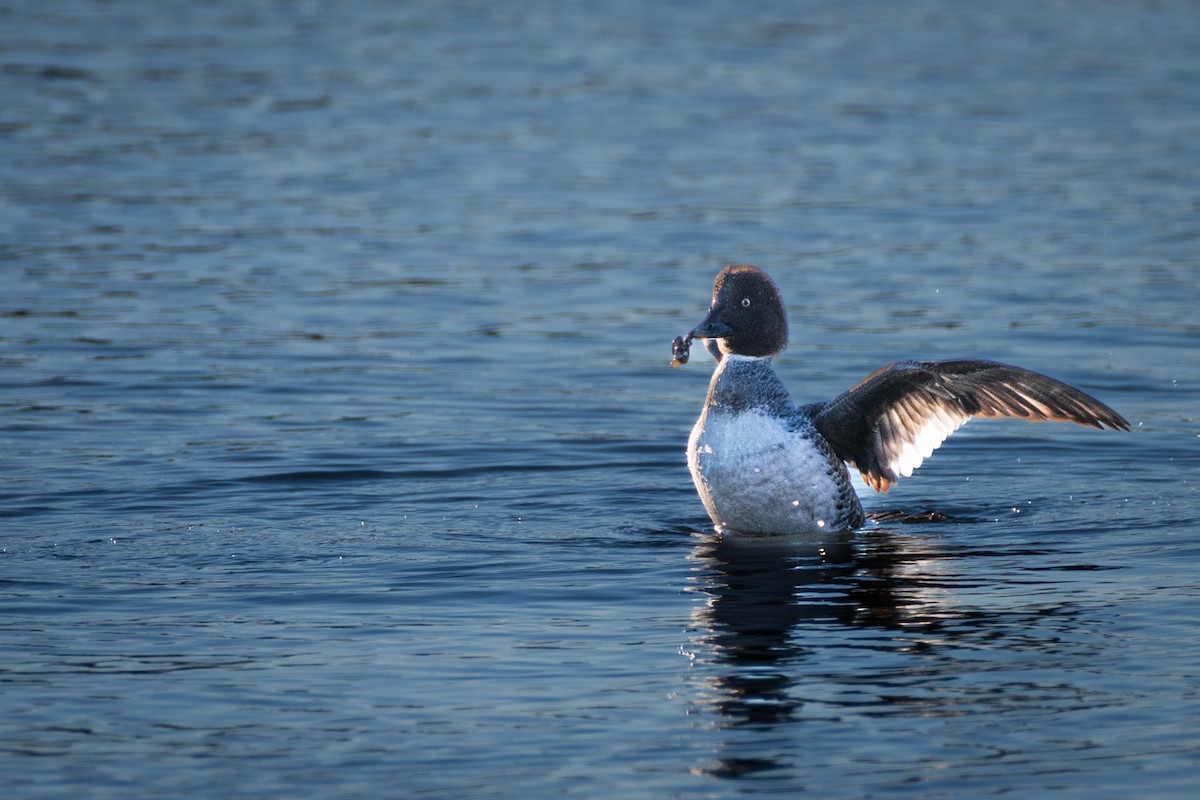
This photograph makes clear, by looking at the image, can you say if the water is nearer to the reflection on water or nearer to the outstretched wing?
the reflection on water

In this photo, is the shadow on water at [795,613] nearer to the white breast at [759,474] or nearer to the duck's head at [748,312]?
the white breast at [759,474]

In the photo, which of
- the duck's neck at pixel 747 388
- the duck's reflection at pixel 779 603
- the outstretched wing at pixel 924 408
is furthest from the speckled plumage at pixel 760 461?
the outstretched wing at pixel 924 408

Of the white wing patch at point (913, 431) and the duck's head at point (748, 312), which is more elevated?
the duck's head at point (748, 312)

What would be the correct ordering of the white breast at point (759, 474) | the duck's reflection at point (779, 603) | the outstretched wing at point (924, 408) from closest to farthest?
the duck's reflection at point (779, 603) → the white breast at point (759, 474) → the outstretched wing at point (924, 408)

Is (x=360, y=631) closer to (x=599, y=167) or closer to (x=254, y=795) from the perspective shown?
(x=254, y=795)

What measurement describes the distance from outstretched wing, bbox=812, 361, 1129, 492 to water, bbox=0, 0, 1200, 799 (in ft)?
Answer: 1.55

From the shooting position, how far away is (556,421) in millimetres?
12430

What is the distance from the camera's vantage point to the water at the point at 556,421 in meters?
6.79

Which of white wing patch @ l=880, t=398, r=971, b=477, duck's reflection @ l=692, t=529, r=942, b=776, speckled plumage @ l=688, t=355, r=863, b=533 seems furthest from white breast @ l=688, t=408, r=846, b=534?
white wing patch @ l=880, t=398, r=971, b=477

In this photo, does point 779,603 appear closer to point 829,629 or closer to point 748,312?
point 829,629

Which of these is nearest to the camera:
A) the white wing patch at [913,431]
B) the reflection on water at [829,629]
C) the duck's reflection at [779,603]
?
the reflection on water at [829,629]

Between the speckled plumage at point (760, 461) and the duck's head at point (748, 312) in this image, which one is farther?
the duck's head at point (748, 312)

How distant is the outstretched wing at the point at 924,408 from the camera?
370 inches

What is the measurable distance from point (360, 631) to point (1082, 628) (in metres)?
3.13
